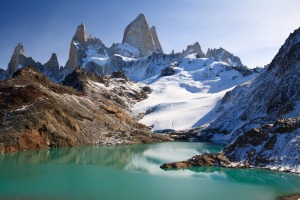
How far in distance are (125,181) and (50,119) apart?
5052cm

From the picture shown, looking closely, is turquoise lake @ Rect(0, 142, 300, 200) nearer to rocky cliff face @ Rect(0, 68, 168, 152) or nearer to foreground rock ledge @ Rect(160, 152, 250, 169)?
foreground rock ledge @ Rect(160, 152, 250, 169)

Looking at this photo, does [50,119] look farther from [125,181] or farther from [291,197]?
[291,197]

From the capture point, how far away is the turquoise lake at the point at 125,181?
132ft

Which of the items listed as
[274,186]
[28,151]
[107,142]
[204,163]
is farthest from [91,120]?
[274,186]

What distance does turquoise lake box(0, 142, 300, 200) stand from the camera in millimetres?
40312

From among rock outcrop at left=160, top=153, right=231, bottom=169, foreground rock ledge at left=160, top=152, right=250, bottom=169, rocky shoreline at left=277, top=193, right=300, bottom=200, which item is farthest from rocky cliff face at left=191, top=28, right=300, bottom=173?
rocky shoreline at left=277, top=193, right=300, bottom=200

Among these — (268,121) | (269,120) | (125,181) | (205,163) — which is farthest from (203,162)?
(269,120)

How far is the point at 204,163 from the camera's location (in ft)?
216

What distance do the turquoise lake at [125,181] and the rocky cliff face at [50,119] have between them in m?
13.3

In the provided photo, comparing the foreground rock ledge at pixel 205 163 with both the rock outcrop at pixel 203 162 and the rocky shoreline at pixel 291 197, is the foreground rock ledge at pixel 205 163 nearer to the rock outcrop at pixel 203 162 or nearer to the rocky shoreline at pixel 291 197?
the rock outcrop at pixel 203 162

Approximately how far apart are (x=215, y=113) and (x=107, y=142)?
7707 cm

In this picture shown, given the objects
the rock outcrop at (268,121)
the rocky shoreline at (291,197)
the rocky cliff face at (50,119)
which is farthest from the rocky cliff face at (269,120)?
the rocky cliff face at (50,119)

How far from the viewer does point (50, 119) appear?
310 feet

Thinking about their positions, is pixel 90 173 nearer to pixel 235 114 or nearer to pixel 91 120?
pixel 91 120
